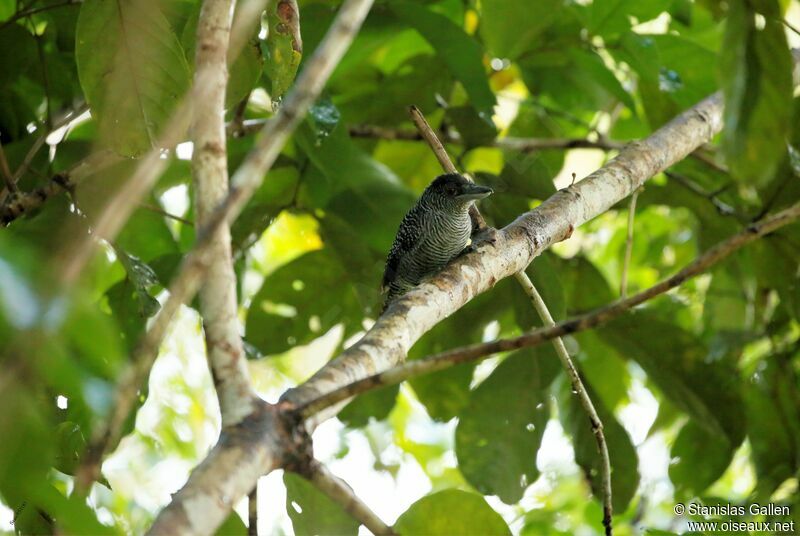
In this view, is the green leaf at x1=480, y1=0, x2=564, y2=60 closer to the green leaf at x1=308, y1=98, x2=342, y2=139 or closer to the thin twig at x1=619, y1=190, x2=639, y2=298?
the green leaf at x1=308, y1=98, x2=342, y2=139

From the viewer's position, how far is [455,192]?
3658 mm

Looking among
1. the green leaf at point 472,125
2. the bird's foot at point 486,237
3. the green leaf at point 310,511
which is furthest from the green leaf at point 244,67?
the green leaf at point 472,125

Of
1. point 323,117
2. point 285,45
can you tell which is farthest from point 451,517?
point 323,117

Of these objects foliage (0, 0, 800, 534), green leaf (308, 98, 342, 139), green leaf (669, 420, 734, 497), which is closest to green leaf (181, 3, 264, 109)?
foliage (0, 0, 800, 534)

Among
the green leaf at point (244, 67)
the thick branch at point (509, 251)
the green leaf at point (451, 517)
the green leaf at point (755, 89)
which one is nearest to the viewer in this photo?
the green leaf at point (755, 89)

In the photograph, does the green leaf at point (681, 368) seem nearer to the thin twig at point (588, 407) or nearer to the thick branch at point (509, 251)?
the thick branch at point (509, 251)

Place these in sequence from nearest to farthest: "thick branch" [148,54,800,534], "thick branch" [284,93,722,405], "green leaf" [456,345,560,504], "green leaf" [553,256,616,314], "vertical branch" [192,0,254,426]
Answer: "thick branch" [148,54,800,534] → "vertical branch" [192,0,254,426] → "thick branch" [284,93,722,405] → "green leaf" [456,345,560,504] → "green leaf" [553,256,616,314]

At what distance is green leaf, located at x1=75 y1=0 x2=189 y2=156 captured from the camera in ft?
8.32

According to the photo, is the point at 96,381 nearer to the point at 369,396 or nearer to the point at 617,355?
the point at 369,396

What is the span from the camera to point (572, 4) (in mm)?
4020

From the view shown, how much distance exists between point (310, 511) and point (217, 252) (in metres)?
1.13

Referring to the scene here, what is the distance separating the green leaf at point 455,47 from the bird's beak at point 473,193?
1.10 feet

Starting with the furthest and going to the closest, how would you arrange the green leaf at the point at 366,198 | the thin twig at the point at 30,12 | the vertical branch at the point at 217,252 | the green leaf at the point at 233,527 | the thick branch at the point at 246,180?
the green leaf at the point at 366,198, the thin twig at the point at 30,12, the green leaf at the point at 233,527, the vertical branch at the point at 217,252, the thick branch at the point at 246,180

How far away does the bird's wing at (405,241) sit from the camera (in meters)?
3.88
